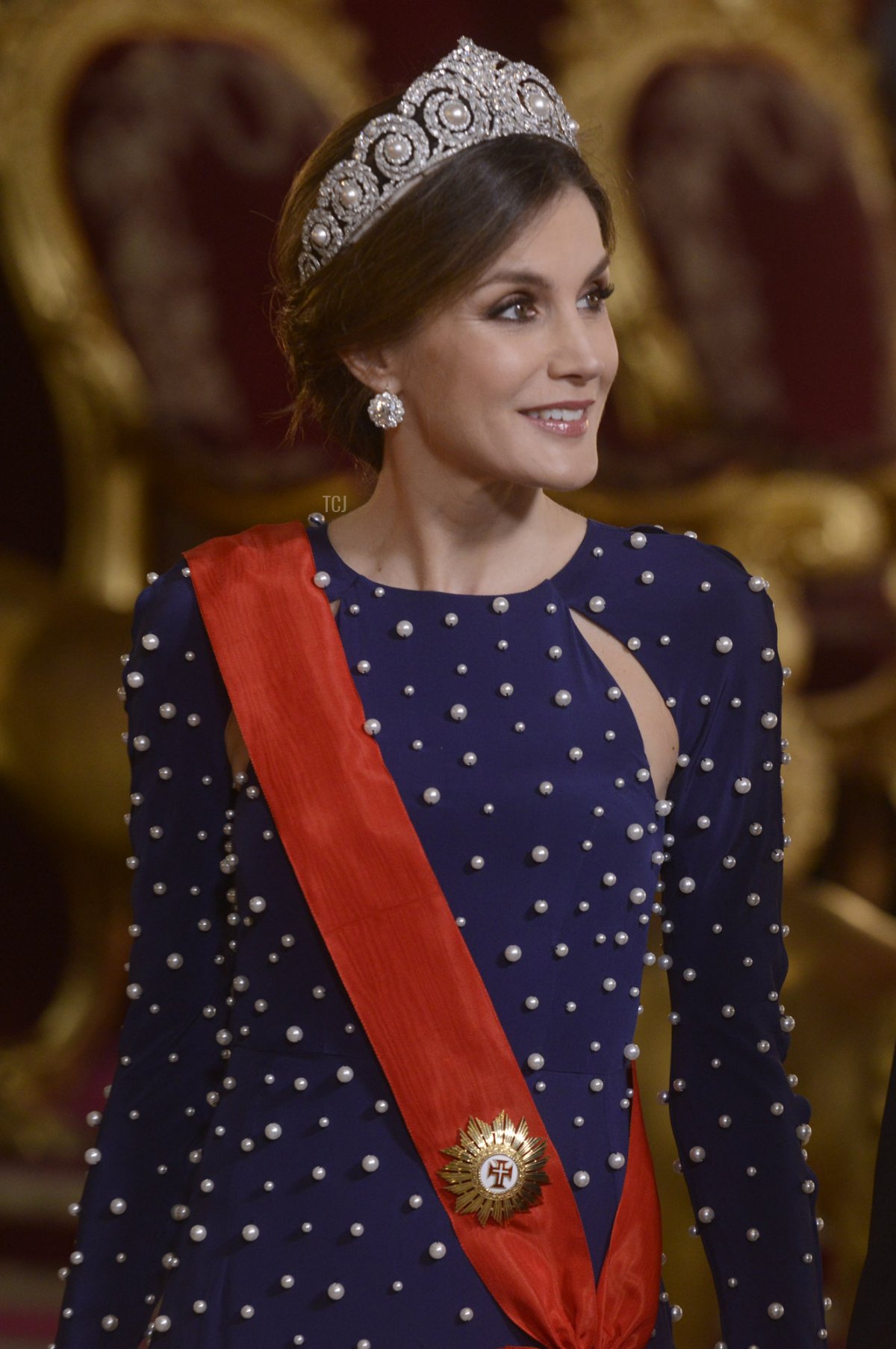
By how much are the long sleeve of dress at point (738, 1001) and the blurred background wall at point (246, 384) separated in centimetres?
142

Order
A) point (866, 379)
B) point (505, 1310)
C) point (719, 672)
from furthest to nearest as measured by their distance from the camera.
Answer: point (866, 379)
point (719, 672)
point (505, 1310)

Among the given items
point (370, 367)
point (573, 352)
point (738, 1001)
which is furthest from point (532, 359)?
point (738, 1001)

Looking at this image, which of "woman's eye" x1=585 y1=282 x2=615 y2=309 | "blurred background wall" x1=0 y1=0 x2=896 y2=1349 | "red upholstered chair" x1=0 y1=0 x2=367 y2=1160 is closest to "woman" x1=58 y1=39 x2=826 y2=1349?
"woman's eye" x1=585 y1=282 x2=615 y2=309

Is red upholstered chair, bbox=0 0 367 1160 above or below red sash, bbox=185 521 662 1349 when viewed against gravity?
above

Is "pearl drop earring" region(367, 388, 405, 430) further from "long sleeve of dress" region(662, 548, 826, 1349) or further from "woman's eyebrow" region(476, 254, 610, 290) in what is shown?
"long sleeve of dress" region(662, 548, 826, 1349)

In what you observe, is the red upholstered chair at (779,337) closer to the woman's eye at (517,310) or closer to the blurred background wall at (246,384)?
the blurred background wall at (246,384)

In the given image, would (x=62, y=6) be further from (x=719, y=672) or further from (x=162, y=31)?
(x=719, y=672)

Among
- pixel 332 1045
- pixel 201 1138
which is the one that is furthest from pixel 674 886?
pixel 201 1138

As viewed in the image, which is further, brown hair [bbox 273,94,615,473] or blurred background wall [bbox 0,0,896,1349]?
blurred background wall [bbox 0,0,896,1349]

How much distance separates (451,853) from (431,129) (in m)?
0.45

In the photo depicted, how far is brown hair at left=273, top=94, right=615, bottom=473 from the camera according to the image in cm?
123

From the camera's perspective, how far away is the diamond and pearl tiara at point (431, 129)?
1.25 m

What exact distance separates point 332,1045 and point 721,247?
2426 mm

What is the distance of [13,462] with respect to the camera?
10.3 feet
